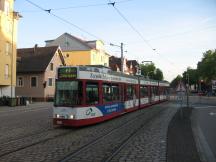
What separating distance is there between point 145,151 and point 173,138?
121 inches

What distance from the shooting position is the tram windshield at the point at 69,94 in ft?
54.3

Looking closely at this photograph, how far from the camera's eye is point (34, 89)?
2136 inches

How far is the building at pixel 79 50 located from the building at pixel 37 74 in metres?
13.7

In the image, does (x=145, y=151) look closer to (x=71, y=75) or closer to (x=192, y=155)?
(x=192, y=155)

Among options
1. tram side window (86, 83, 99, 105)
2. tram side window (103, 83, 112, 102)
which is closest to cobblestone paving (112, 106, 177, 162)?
tram side window (86, 83, 99, 105)

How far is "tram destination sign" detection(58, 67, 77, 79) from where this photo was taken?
16.9m

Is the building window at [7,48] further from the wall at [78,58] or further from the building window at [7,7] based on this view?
the wall at [78,58]

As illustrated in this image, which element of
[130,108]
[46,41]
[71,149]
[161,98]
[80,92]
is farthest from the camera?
[46,41]

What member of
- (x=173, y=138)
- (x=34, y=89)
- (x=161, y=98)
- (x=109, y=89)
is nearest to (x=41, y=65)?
(x=34, y=89)

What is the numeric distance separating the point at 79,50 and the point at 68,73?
55549mm

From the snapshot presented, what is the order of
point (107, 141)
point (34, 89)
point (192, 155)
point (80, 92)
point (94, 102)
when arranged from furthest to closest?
point (34, 89)
point (94, 102)
point (80, 92)
point (107, 141)
point (192, 155)

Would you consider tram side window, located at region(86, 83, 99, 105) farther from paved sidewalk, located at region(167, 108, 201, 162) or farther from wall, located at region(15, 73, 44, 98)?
wall, located at region(15, 73, 44, 98)

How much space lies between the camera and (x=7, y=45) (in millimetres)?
44000

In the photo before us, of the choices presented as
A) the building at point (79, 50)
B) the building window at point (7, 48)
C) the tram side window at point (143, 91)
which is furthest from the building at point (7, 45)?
the building at point (79, 50)
